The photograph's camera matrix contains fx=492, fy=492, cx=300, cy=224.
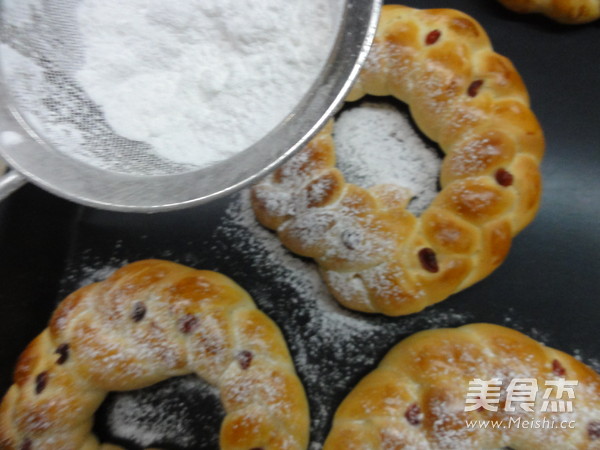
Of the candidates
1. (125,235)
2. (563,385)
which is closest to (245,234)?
(125,235)

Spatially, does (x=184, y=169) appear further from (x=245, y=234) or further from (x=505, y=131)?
(x=505, y=131)

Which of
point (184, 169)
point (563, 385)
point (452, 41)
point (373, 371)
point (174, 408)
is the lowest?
point (174, 408)

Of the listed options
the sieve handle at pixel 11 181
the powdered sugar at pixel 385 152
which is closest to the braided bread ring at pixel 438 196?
the powdered sugar at pixel 385 152

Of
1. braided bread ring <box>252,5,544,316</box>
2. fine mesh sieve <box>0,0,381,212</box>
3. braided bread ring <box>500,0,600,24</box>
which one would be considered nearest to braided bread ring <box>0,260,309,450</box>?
braided bread ring <box>252,5,544,316</box>

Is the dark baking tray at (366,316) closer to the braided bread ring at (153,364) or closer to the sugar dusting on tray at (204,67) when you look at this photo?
the braided bread ring at (153,364)

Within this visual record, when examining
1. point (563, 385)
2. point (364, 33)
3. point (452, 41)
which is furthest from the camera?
point (452, 41)

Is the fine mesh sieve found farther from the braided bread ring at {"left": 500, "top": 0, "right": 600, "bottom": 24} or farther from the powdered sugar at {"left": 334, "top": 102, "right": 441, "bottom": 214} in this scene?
the braided bread ring at {"left": 500, "top": 0, "right": 600, "bottom": 24}
